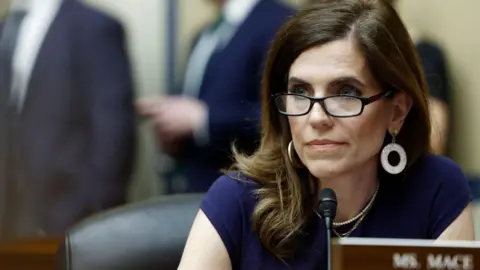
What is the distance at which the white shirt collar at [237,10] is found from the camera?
2330mm

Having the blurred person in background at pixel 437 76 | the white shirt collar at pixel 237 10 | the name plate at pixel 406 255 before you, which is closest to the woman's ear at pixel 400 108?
the name plate at pixel 406 255

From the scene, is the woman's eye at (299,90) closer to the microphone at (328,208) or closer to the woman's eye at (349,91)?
the woman's eye at (349,91)

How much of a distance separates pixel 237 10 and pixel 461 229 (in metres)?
1.08

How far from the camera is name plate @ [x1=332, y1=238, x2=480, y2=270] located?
95cm

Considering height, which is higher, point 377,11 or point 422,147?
point 377,11

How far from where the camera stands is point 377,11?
144cm

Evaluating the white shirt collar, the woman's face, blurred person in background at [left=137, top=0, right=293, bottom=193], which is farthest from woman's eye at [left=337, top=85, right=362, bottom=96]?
the white shirt collar

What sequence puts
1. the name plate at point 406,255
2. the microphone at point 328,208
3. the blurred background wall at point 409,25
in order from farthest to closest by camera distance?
the blurred background wall at point 409,25 → the microphone at point 328,208 → the name plate at point 406,255

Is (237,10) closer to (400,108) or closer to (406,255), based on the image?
(400,108)

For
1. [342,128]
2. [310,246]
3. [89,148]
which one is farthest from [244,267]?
[89,148]

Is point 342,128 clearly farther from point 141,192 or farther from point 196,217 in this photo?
point 141,192

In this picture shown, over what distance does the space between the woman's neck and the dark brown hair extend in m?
0.05

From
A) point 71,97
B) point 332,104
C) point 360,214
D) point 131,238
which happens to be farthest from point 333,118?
point 71,97

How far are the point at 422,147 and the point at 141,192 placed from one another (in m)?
1.35
